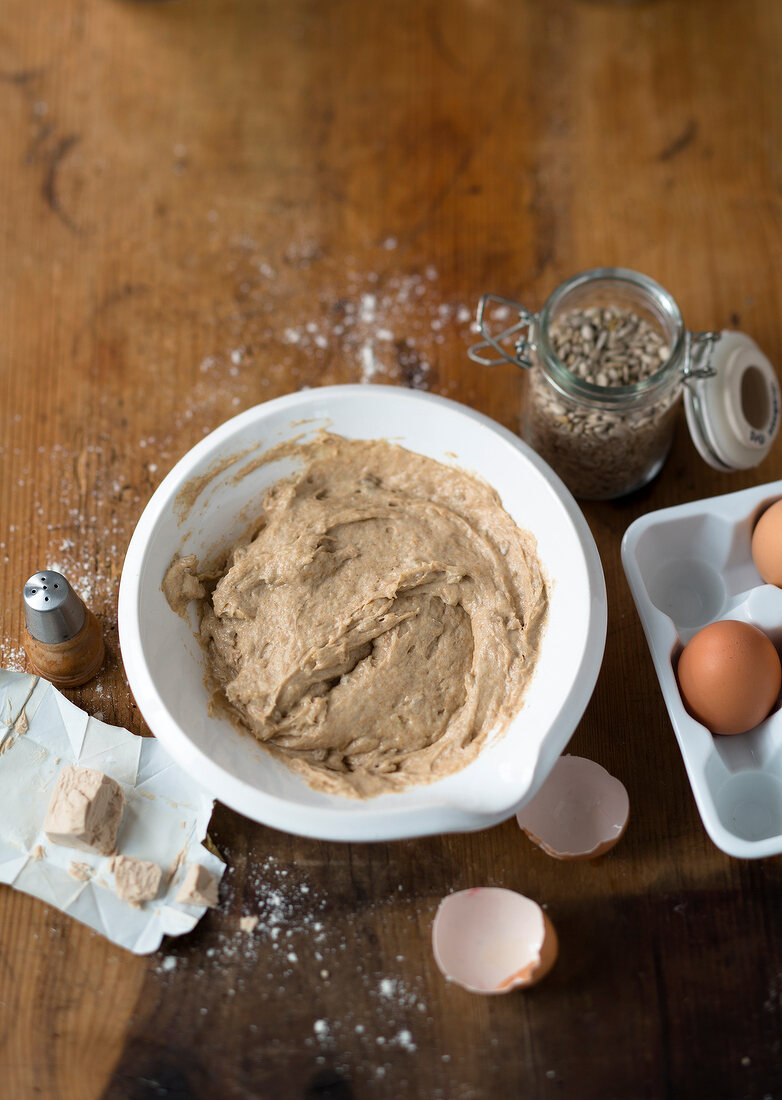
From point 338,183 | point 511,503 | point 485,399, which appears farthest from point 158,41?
point 511,503

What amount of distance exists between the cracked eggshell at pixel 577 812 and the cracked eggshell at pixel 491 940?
108 mm

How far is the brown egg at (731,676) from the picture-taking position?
1.50m

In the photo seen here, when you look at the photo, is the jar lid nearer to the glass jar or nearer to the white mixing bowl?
the glass jar

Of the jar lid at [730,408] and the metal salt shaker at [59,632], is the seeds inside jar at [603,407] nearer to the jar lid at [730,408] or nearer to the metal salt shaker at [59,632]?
the jar lid at [730,408]

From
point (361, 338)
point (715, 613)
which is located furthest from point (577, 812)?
point (361, 338)

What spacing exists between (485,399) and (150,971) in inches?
47.0

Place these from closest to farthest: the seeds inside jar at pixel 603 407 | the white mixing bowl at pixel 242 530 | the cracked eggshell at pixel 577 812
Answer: the white mixing bowl at pixel 242 530, the cracked eggshell at pixel 577 812, the seeds inside jar at pixel 603 407

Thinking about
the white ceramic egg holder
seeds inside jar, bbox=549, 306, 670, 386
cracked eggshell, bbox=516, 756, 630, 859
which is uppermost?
seeds inside jar, bbox=549, 306, 670, 386

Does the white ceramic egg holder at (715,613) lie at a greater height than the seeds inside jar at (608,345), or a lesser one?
lesser

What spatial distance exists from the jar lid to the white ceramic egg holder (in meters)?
0.12

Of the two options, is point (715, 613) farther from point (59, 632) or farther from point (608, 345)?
point (59, 632)

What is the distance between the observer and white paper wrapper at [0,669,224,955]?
4.97ft

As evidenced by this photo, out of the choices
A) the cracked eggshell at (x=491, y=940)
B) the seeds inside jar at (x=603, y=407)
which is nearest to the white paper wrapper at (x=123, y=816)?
the cracked eggshell at (x=491, y=940)

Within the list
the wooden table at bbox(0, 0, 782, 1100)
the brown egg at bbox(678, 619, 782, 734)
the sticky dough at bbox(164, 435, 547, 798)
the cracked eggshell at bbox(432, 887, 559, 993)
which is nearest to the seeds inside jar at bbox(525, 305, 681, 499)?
the wooden table at bbox(0, 0, 782, 1100)
